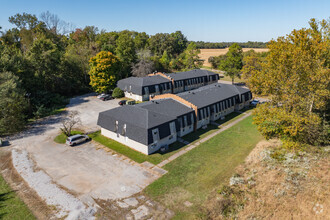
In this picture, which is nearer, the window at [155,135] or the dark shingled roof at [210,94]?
the window at [155,135]

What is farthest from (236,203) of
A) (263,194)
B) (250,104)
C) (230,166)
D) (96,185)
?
(250,104)

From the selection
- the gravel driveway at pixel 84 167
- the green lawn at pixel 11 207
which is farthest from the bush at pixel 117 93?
the green lawn at pixel 11 207

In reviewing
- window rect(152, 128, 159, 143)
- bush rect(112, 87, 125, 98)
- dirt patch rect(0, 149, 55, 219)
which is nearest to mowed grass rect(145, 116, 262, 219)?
window rect(152, 128, 159, 143)

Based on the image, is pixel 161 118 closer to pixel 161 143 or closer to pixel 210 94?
pixel 161 143

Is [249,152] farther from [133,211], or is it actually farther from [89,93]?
[89,93]

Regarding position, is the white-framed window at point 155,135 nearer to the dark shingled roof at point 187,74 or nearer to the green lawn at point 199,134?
the green lawn at point 199,134

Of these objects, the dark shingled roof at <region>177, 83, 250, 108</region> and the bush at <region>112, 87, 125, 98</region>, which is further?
the bush at <region>112, 87, 125, 98</region>

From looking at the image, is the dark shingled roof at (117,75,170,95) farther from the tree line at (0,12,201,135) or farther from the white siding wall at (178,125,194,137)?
the white siding wall at (178,125,194,137)

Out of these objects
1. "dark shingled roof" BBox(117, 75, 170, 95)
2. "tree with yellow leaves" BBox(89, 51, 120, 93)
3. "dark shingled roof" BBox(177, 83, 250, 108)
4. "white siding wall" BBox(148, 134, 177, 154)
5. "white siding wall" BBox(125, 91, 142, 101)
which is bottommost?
"white siding wall" BBox(148, 134, 177, 154)
